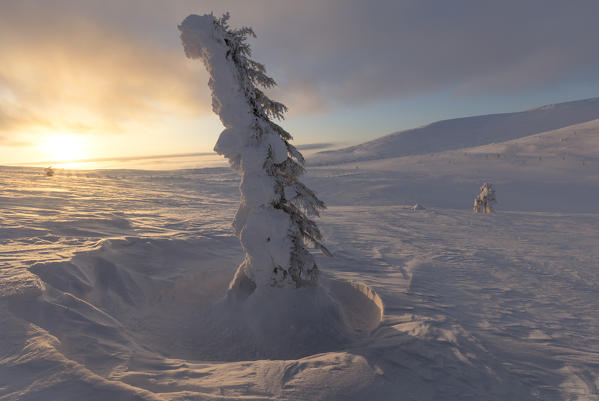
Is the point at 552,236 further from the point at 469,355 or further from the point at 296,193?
the point at 296,193

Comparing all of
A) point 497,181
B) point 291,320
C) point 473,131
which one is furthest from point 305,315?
point 473,131

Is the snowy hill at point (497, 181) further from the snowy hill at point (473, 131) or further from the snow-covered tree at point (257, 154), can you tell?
the snowy hill at point (473, 131)

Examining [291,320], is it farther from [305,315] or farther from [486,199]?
[486,199]

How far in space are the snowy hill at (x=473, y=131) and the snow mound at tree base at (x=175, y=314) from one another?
69.2m

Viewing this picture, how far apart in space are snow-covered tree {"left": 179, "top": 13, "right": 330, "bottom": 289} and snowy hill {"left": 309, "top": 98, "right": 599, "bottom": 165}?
6975cm

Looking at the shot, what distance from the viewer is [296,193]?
5.46 meters

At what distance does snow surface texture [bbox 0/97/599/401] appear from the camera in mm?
3283

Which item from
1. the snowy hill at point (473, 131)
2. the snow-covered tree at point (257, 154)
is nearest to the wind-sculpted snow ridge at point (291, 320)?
the snow-covered tree at point (257, 154)

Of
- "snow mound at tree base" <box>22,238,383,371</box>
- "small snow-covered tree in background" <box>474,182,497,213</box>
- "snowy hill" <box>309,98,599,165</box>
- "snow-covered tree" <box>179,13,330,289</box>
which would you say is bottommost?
"snow mound at tree base" <box>22,238,383,371</box>

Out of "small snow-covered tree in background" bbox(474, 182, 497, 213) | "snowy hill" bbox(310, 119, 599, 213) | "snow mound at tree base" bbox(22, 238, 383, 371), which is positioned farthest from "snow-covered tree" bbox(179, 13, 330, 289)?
"snowy hill" bbox(310, 119, 599, 213)

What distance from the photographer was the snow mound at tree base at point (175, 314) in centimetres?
395

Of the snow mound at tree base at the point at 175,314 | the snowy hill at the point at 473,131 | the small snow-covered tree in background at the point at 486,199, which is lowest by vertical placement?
the snow mound at tree base at the point at 175,314

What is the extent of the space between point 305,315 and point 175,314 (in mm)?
2664

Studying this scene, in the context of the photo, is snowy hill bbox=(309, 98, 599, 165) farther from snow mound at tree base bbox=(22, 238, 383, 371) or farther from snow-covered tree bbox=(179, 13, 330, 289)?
snow-covered tree bbox=(179, 13, 330, 289)
